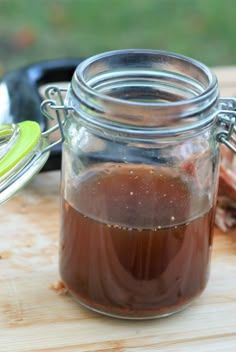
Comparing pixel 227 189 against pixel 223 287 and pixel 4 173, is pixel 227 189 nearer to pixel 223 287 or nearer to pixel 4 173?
pixel 223 287

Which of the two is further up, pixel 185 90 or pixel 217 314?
pixel 185 90

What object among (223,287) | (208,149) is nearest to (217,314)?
(223,287)

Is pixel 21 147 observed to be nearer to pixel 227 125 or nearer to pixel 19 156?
pixel 19 156

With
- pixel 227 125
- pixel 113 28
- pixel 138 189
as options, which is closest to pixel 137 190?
pixel 138 189

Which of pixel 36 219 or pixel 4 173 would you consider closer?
pixel 4 173

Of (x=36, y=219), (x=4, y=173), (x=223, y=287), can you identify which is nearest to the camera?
(x=4, y=173)

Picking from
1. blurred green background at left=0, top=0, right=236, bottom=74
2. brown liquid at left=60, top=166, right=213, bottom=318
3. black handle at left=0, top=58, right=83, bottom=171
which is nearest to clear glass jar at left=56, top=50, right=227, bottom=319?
brown liquid at left=60, top=166, right=213, bottom=318

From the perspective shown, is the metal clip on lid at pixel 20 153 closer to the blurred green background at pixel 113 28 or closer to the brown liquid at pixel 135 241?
the brown liquid at pixel 135 241
